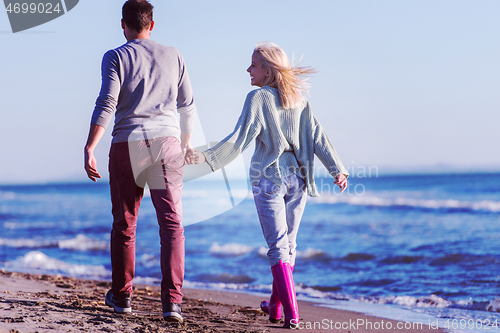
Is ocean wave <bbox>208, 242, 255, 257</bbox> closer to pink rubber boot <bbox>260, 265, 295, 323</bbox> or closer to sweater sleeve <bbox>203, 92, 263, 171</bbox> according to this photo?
pink rubber boot <bbox>260, 265, 295, 323</bbox>

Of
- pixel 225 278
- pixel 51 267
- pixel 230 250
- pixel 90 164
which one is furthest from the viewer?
pixel 230 250

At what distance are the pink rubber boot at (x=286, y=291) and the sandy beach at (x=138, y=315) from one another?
0.38ft

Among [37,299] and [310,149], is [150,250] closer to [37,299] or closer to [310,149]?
[37,299]

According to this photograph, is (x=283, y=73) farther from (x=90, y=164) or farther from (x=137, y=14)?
(x=90, y=164)

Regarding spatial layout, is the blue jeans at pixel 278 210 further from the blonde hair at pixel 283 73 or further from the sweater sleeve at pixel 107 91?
the sweater sleeve at pixel 107 91

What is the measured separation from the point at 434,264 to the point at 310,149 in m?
4.11

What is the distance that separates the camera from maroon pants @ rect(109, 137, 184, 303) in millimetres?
2400

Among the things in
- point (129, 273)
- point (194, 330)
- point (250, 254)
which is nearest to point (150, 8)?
point (129, 273)

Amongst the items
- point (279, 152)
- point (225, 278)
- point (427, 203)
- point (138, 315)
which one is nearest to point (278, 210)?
point (279, 152)

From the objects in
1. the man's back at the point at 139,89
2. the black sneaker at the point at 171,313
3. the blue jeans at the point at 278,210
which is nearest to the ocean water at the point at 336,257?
the blue jeans at the point at 278,210

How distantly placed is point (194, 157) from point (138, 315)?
1.03m

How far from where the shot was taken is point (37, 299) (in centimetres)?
285

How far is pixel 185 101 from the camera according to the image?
2.62m

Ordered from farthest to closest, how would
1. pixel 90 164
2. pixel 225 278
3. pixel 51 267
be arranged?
pixel 51 267 → pixel 225 278 → pixel 90 164
